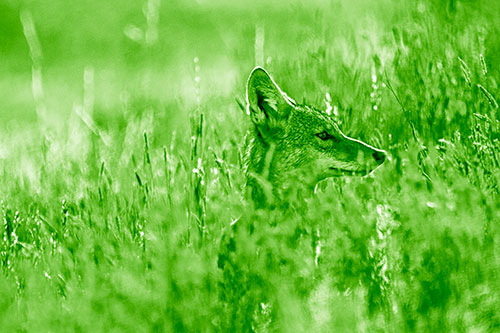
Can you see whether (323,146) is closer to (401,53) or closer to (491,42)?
(401,53)

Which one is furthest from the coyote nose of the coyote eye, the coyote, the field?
the coyote eye

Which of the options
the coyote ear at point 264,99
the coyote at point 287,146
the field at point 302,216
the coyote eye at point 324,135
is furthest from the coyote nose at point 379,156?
the coyote ear at point 264,99

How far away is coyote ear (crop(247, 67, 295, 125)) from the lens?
4284 millimetres

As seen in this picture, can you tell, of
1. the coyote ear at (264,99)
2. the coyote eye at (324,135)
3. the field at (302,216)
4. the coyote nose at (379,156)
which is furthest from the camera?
the coyote eye at (324,135)

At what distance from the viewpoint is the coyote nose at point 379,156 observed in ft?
13.5

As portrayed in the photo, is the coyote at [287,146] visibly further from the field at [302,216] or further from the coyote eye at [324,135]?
the field at [302,216]

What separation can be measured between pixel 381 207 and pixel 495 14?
2087mm

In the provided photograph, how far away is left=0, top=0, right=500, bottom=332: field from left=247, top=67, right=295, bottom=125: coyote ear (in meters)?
0.31

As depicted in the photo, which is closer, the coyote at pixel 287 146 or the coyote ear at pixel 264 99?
the coyote ear at pixel 264 99

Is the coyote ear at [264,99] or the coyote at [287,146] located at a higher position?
the coyote ear at [264,99]

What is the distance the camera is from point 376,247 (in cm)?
345

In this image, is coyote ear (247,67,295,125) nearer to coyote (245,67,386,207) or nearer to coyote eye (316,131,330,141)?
coyote (245,67,386,207)

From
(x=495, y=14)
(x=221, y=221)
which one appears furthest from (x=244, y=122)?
(x=495, y=14)

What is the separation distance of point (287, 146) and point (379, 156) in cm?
63
